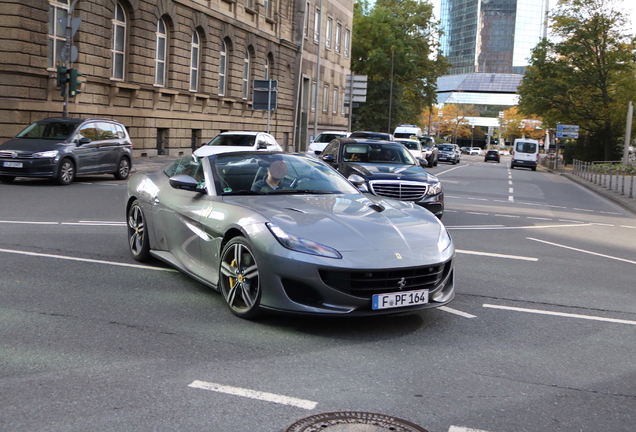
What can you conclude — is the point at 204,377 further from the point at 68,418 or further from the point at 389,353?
the point at 389,353

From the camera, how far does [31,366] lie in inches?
173

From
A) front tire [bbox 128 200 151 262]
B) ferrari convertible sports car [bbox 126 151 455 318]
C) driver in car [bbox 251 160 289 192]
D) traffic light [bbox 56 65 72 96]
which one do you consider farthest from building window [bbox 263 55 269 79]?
driver in car [bbox 251 160 289 192]

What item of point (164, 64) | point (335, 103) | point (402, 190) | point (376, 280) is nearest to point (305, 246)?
point (376, 280)

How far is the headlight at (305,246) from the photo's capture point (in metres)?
5.27

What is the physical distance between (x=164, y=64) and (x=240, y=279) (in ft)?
90.4

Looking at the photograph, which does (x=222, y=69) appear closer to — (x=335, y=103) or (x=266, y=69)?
(x=266, y=69)

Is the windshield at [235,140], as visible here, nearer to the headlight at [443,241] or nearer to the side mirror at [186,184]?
the side mirror at [186,184]

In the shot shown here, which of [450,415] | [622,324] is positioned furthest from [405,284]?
[622,324]

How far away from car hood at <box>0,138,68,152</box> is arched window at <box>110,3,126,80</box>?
10303mm

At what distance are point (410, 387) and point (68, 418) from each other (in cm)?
184

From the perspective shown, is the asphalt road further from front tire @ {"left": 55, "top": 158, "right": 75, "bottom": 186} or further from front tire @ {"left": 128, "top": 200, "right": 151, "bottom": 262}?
front tire @ {"left": 55, "top": 158, "right": 75, "bottom": 186}

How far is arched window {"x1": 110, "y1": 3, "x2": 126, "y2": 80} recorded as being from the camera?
27875 millimetres

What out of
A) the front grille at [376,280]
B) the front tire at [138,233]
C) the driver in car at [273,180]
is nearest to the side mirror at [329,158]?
the front tire at [138,233]

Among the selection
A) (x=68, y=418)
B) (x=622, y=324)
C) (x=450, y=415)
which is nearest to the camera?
(x=68, y=418)
